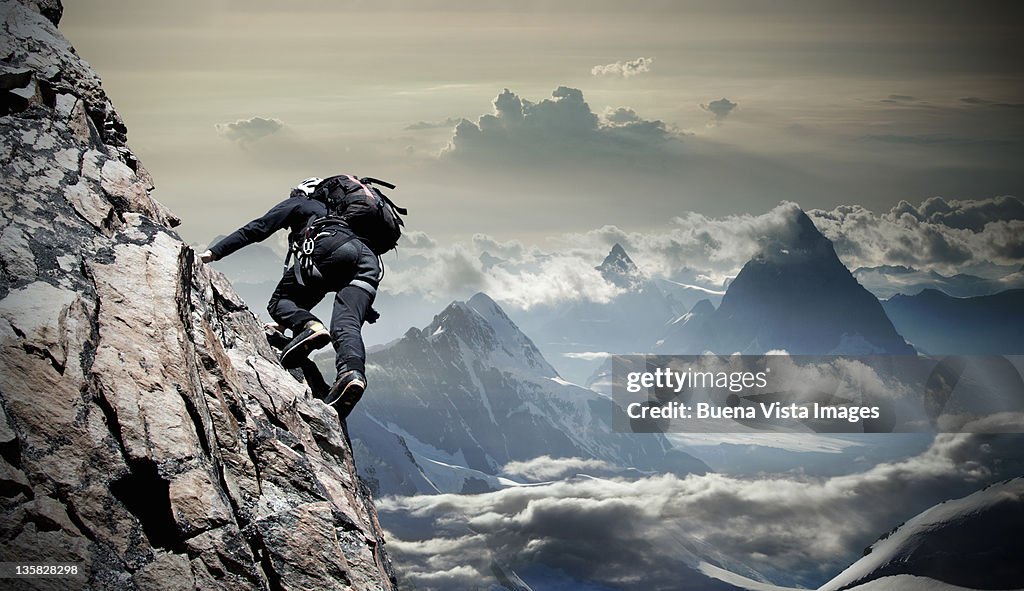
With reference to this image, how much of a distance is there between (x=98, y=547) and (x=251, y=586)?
1.99 metres

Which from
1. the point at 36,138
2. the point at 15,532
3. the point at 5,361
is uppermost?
the point at 36,138

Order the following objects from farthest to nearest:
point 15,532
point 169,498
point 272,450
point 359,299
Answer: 1. point 359,299
2. point 272,450
3. point 169,498
4. point 15,532

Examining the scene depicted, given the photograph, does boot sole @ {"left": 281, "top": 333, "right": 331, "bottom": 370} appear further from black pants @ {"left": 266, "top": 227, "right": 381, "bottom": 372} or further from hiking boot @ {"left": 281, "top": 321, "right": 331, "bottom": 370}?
black pants @ {"left": 266, "top": 227, "right": 381, "bottom": 372}

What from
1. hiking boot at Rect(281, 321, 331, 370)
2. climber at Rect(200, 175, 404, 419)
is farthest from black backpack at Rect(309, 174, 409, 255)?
hiking boot at Rect(281, 321, 331, 370)

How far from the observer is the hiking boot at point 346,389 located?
17156 mm

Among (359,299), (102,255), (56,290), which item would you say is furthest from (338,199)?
(56,290)

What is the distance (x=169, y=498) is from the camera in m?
11.1

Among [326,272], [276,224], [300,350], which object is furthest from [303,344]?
[276,224]

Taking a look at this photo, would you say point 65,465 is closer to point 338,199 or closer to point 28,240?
point 28,240

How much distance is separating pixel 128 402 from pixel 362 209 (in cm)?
792

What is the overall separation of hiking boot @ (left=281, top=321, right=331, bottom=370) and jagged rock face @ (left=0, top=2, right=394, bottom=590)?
0.54m

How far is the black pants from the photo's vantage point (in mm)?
17547

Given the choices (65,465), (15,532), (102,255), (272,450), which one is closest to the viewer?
(15,532)

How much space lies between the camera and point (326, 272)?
59.2 ft
